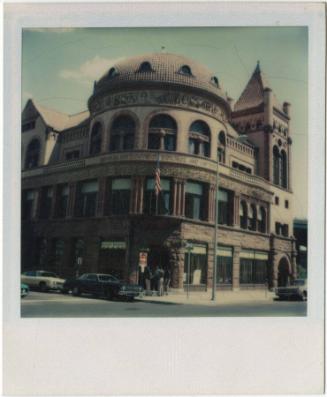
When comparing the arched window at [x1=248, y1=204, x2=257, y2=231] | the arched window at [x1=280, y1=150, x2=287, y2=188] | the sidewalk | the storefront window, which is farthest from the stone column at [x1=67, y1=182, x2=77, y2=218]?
the arched window at [x1=280, y1=150, x2=287, y2=188]

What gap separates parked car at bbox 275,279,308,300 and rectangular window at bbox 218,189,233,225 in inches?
182

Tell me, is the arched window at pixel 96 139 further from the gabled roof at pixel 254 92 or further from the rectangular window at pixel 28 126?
the gabled roof at pixel 254 92

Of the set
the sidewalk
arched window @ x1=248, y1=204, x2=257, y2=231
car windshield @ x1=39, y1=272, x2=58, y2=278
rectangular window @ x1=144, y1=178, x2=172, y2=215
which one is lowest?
the sidewalk


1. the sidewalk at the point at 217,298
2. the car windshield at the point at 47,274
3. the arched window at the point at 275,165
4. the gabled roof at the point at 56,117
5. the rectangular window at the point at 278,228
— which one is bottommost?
the sidewalk at the point at 217,298

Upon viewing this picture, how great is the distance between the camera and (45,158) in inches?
1113

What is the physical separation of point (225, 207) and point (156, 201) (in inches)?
161

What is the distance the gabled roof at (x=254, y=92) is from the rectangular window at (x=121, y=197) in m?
6.73

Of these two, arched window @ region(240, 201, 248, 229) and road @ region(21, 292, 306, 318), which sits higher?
arched window @ region(240, 201, 248, 229)

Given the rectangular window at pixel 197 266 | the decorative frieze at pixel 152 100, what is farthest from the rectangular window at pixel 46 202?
the rectangular window at pixel 197 266

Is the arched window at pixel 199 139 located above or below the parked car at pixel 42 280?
above

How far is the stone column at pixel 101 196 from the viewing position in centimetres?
2677

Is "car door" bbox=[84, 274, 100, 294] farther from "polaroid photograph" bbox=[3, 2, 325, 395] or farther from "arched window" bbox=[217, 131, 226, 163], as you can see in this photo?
"arched window" bbox=[217, 131, 226, 163]

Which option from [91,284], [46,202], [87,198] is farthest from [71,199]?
[91,284]

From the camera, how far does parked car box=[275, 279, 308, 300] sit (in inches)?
871
